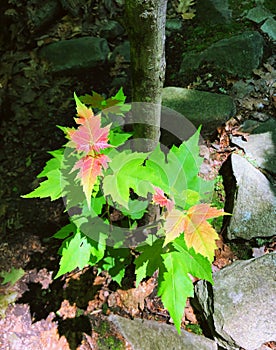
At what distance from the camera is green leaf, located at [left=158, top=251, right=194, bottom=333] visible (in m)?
1.98

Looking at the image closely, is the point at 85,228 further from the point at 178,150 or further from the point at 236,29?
the point at 236,29

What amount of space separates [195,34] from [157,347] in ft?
12.5

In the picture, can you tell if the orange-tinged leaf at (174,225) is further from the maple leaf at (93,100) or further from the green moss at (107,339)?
the green moss at (107,339)

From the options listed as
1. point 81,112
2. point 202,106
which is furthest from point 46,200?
point 81,112

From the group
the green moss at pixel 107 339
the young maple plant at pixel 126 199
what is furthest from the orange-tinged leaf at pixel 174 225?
the green moss at pixel 107 339

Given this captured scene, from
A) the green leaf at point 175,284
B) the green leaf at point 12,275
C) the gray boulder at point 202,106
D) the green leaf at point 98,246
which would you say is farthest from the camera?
the gray boulder at point 202,106

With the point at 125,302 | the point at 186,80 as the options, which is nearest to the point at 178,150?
the point at 125,302

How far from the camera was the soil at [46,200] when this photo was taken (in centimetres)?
276

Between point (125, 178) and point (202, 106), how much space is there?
2044 mm

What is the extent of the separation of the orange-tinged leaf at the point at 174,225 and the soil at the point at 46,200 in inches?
46.9

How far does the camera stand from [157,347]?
8.38ft

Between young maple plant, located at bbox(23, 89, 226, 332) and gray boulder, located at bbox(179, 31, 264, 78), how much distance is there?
2138 millimetres

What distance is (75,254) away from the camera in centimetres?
216

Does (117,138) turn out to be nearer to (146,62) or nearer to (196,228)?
(146,62)
